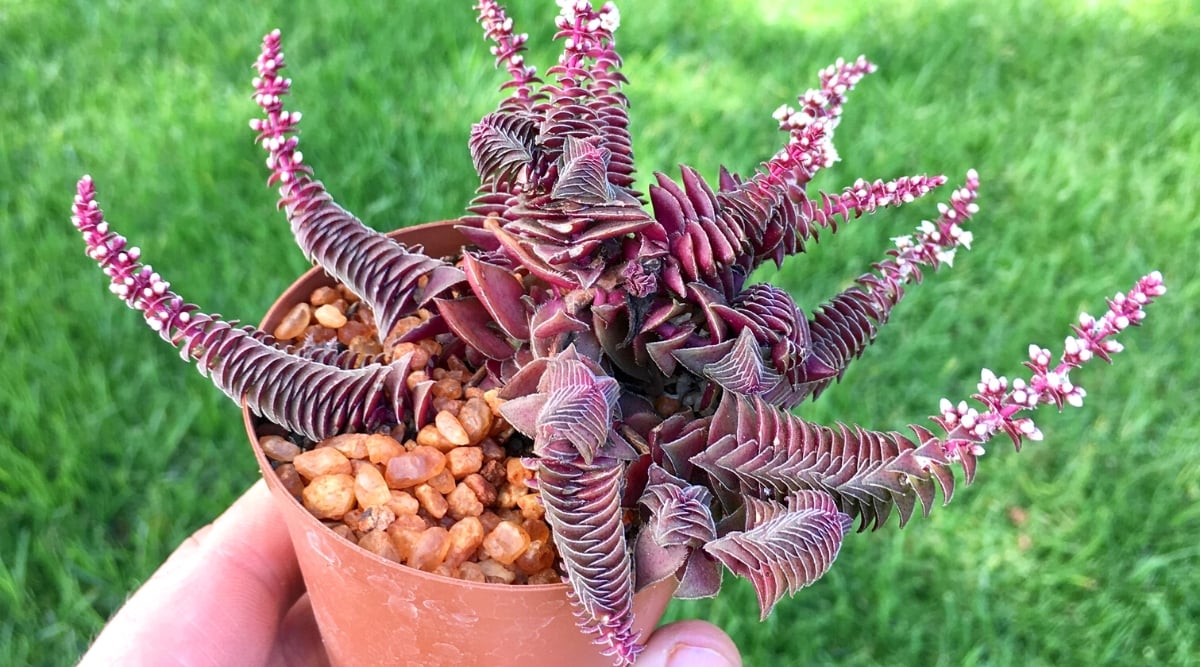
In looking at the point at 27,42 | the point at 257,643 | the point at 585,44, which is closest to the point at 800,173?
the point at 585,44

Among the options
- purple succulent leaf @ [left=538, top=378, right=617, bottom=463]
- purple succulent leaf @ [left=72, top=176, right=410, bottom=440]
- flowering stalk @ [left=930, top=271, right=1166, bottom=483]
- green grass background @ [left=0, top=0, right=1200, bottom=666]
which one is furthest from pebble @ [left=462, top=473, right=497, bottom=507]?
green grass background @ [left=0, top=0, right=1200, bottom=666]

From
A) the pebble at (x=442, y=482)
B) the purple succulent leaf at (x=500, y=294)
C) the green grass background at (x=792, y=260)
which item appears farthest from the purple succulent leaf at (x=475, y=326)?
the green grass background at (x=792, y=260)

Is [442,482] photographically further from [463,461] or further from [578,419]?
[578,419]

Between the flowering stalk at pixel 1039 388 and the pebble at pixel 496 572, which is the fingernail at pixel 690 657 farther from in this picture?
the flowering stalk at pixel 1039 388

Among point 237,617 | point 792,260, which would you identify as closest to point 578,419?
point 237,617

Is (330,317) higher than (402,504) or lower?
higher

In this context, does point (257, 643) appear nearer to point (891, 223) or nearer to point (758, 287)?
point (758, 287)
